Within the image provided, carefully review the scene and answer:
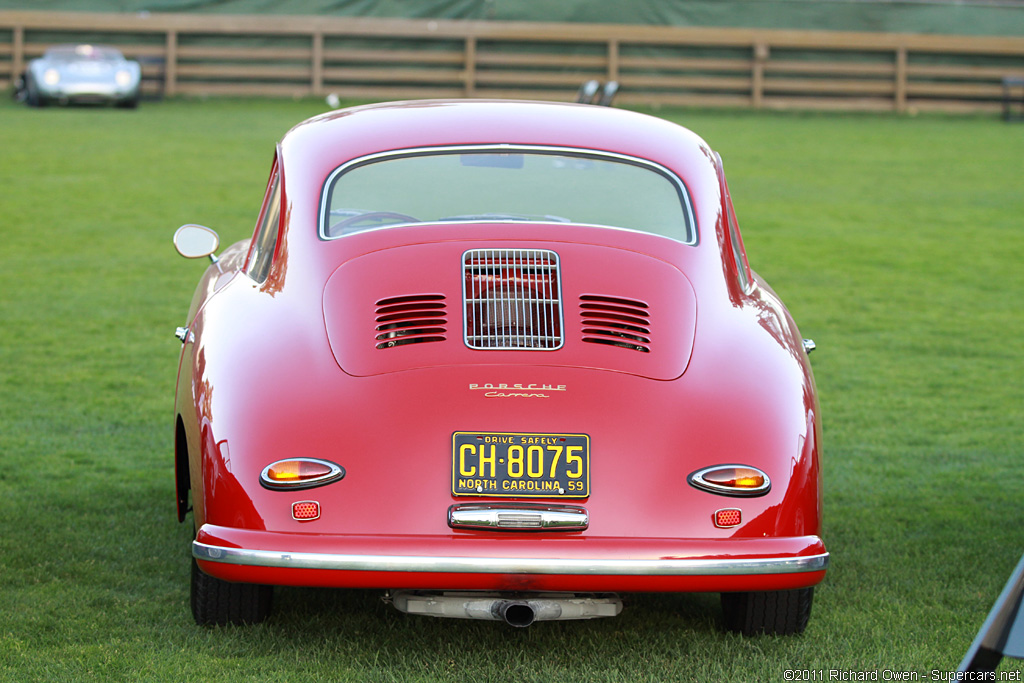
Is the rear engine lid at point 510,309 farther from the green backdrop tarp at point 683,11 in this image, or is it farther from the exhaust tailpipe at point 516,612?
the green backdrop tarp at point 683,11

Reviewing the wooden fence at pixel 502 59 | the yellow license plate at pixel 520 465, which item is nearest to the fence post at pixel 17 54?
the wooden fence at pixel 502 59

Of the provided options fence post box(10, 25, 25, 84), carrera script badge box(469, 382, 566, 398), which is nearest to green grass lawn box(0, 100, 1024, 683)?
carrera script badge box(469, 382, 566, 398)

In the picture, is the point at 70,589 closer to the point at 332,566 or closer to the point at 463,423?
the point at 332,566

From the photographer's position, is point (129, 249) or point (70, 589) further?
point (129, 249)

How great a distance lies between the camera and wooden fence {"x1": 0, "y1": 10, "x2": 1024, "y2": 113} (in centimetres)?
2452

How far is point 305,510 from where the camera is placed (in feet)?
11.4

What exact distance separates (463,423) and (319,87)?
2219 cm

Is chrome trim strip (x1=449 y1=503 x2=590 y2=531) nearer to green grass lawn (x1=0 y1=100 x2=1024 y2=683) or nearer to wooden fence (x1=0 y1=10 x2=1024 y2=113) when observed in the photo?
green grass lawn (x1=0 y1=100 x2=1024 y2=683)

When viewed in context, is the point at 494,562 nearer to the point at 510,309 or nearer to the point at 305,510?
the point at 305,510

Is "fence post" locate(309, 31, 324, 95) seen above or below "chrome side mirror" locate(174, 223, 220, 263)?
above

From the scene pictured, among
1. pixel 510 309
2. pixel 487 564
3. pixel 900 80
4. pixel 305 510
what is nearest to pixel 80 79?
pixel 900 80

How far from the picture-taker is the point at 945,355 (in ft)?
28.6

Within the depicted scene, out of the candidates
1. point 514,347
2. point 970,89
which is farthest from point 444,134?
point 970,89

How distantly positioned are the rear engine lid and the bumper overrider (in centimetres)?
51
